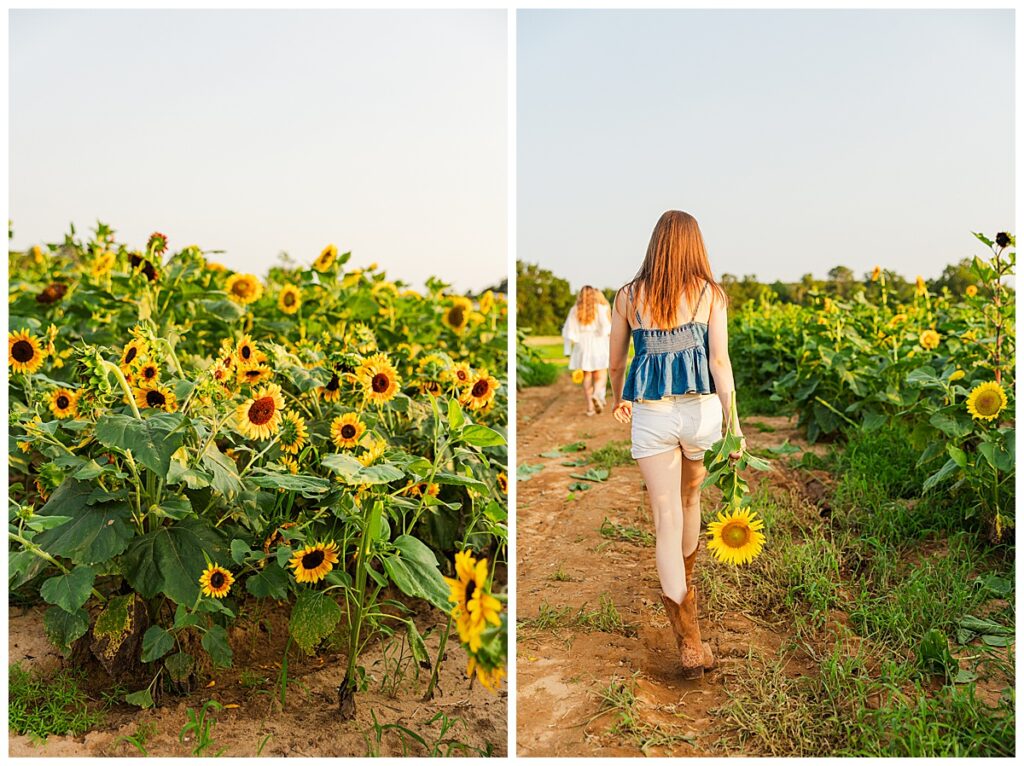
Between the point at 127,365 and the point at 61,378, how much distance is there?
34.6 inches

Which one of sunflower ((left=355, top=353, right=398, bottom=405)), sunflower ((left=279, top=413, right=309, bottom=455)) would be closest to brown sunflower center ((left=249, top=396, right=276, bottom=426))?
sunflower ((left=279, top=413, right=309, bottom=455))

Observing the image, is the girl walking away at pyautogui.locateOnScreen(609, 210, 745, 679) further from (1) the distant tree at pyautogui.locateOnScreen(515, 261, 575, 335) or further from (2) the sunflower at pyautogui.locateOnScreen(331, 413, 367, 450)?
(1) the distant tree at pyautogui.locateOnScreen(515, 261, 575, 335)

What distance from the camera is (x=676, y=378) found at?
1.98m

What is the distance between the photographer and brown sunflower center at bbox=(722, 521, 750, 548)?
1962 mm

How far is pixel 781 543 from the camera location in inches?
108

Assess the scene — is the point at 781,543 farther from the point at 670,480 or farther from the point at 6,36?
the point at 6,36

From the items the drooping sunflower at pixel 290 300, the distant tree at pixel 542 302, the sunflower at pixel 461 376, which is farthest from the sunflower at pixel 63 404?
the distant tree at pixel 542 302

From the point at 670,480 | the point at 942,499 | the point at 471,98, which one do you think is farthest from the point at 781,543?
the point at 471,98

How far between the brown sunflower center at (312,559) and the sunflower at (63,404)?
0.69 m

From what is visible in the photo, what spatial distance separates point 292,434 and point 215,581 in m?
0.38

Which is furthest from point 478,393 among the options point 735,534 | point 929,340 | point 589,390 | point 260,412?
point 589,390

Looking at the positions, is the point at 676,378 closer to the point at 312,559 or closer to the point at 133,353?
the point at 312,559

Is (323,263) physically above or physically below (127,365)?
above

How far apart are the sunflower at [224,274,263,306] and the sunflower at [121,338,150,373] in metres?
1.17
